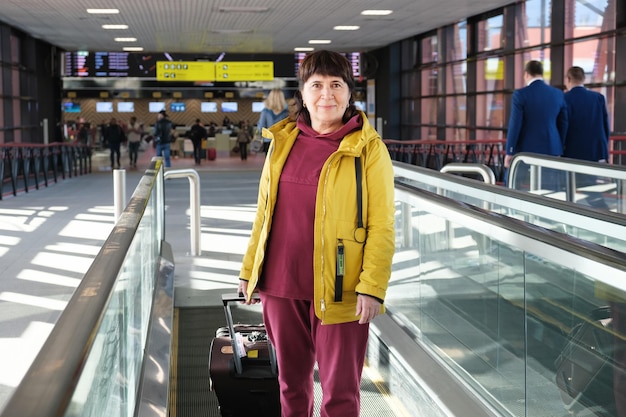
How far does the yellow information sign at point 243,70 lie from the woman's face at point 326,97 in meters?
25.2

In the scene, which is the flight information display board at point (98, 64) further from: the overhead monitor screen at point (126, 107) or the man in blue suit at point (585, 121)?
the man in blue suit at point (585, 121)

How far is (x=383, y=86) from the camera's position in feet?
89.5

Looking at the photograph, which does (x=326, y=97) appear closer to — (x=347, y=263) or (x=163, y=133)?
(x=347, y=263)

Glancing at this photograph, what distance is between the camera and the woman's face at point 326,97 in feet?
10.4

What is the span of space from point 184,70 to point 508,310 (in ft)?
84.1

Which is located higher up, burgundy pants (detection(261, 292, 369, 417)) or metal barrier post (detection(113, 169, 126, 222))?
metal barrier post (detection(113, 169, 126, 222))

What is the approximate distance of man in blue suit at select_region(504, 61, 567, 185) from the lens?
26.1 ft

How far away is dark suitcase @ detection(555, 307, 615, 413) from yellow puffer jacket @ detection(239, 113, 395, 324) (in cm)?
65

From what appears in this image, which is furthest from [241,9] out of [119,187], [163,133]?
[119,187]

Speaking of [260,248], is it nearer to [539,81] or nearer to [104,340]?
[104,340]

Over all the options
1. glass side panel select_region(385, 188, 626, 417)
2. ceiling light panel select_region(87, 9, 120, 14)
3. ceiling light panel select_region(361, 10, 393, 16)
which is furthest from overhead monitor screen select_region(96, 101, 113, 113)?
glass side panel select_region(385, 188, 626, 417)

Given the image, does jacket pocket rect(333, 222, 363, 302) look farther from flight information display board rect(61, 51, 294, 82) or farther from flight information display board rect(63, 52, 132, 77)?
flight information display board rect(63, 52, 132, 77)

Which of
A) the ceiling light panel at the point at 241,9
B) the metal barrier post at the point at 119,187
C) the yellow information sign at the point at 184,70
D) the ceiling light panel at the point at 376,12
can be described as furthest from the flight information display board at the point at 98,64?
the metal barrier post at the point at 119,187

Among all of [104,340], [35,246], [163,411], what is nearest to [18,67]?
[35,246]
